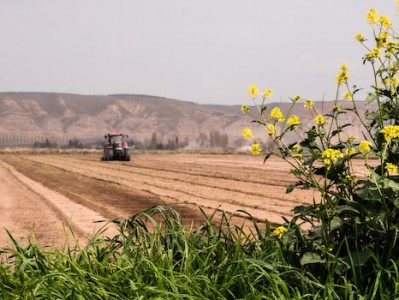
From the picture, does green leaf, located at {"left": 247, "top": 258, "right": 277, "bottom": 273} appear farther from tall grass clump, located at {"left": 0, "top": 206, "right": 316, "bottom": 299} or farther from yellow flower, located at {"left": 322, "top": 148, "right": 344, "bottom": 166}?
yellow flower, located at {"left": 322, "top": 148, "right": 344, "bottom": 166}

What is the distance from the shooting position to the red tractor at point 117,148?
3669 centimetres

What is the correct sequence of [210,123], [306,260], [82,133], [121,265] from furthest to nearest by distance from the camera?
[210,123], [82,133], [121,265], [306,260]

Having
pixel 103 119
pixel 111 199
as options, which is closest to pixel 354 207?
pixel 111 199

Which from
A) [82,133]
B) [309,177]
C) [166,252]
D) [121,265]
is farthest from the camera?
[82,133]

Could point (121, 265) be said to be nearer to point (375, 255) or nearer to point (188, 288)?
point (188, 288)

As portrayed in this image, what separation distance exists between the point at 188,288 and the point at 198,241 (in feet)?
3.51

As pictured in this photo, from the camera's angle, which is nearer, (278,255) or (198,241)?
(278,255)

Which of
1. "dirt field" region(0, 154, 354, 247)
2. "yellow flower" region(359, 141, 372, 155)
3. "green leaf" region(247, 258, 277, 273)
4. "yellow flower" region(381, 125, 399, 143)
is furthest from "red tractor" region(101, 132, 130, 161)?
"yellow flower" region(381, 125, 399, 143)

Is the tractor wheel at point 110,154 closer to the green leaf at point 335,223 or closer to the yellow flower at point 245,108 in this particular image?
the yellow flower at point 245,108

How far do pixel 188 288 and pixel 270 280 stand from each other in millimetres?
500

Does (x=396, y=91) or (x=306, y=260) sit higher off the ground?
(x=396, y=91)

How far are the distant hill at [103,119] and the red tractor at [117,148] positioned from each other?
81.3 m

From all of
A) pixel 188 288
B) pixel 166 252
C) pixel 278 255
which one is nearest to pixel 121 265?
pixel 166 252

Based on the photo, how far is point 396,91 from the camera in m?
4.48
